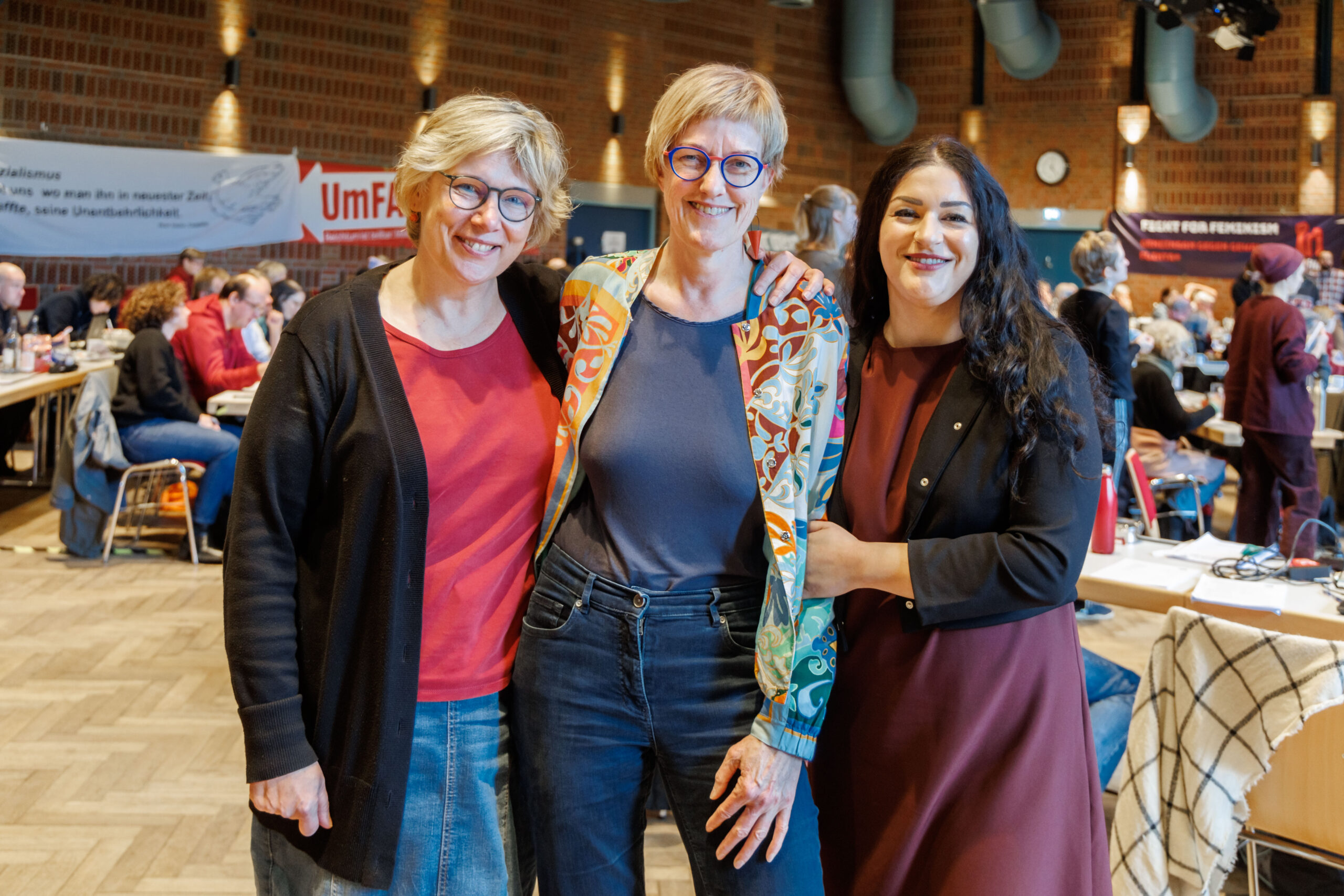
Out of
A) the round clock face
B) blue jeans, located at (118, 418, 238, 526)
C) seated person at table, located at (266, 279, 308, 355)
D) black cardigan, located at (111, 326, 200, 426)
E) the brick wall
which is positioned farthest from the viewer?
the round clock face

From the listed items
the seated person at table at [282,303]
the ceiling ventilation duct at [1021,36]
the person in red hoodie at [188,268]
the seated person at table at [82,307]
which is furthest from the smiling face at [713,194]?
the ceiling ventilation duct at [1021,36]

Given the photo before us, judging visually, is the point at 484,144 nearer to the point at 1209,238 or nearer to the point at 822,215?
the point at 822,215

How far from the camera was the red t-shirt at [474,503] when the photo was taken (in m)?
1.57

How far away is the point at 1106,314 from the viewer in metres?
4.83

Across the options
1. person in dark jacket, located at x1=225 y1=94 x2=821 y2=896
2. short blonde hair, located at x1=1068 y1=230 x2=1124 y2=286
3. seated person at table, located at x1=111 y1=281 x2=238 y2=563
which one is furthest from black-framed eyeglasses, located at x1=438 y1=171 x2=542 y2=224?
seated person at table, located at x1=111 y1=281 x2=238 y2=563

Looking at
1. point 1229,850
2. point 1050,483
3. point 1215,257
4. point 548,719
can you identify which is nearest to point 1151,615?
point 1229,850

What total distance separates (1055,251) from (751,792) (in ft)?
44.7

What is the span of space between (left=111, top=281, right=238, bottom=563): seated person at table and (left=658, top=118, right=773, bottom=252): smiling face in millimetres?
4594

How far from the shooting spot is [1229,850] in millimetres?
2248

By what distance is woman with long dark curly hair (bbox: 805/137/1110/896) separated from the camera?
1.59m

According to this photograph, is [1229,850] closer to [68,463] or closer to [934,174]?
[934,174]

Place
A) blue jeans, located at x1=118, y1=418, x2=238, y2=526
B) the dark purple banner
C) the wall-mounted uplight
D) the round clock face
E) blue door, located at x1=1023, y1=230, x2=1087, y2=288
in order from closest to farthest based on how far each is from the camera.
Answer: blue jeans, located at x1=118, y1=418, x2=238, y2=526 < the dark purple banner < the wall-mounted uplight < the round clock face < blue door, located at x1=1023, y1=230, x2=1087, y2=288

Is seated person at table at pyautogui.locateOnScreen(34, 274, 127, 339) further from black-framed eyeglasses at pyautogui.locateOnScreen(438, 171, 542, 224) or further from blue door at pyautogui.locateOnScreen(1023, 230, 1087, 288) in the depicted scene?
blue door at pyautogui.locateOnScreen(1023, 230, 1087, 288)

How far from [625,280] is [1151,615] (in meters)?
4.66
